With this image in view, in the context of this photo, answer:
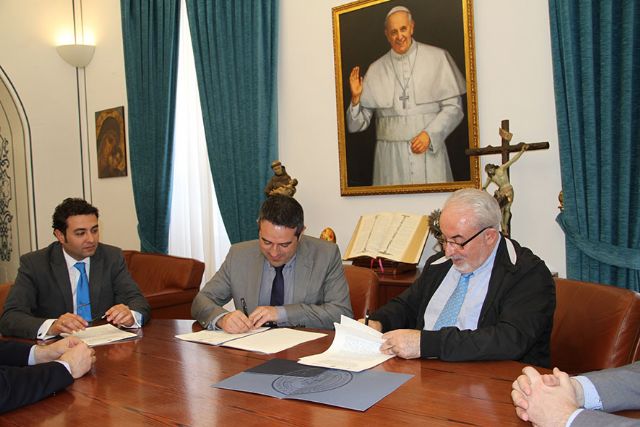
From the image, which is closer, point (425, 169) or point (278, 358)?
point (278, 358)

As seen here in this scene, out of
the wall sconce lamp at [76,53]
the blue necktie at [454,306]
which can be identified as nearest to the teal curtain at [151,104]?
the wall sconce lamp at [76,53]

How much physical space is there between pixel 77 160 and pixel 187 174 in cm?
193

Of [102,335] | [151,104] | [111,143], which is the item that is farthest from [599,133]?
[111,143]

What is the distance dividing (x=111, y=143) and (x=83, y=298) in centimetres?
397

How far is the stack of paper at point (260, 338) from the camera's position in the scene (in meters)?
2.30

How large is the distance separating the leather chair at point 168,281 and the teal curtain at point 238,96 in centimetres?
55

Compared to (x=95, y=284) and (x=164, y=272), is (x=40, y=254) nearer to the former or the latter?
(x=95, y=284)

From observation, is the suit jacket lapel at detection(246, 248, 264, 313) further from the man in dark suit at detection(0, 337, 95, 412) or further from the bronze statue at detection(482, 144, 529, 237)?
the bronze statue at detection(482, 144, 529, 237)

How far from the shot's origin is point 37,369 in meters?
1.87

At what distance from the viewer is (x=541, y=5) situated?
151 inches

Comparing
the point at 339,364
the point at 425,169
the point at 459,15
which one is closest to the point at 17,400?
the point at 339,364

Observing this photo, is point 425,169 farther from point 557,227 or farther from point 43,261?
point 43,261

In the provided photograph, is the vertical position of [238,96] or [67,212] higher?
[238,96]

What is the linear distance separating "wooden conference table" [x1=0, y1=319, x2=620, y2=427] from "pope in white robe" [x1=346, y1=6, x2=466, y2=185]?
238 cm
